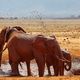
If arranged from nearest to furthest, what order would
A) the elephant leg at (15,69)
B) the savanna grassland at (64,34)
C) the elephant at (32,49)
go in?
the elephant at (32,49)
the elephant leg at (15,69)
the savanna grassland at (64,34)

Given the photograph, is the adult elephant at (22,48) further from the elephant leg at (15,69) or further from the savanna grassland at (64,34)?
the savanna grassland at (64,34)

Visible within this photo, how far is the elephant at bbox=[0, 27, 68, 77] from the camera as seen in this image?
1670 centimetres

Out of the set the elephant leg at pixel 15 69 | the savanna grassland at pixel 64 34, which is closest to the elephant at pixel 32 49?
the elephant leg at pixel 15 69

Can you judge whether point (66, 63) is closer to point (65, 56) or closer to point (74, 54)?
point (65, 56)

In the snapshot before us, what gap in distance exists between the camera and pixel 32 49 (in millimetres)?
17016

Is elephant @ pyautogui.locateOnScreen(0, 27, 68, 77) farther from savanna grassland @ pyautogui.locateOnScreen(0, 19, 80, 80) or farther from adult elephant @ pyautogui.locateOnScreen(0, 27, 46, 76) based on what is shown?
savanna grassland @ pyautogui.locateOnScreen(0, 19, 80, 80)

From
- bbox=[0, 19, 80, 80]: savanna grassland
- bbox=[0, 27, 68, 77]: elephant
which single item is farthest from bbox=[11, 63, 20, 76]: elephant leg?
bbox=[0, 19, 80, 80]: savanna grassland

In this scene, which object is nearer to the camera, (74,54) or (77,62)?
(77,62)

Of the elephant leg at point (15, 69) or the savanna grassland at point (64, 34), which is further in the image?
the savanna grassland at point (64, 34)

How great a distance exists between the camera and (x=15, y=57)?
→ 1773cm

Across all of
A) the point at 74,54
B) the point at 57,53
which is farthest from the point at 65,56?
the point at 74,54

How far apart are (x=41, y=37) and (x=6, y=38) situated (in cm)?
248

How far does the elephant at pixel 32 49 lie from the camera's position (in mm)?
16703

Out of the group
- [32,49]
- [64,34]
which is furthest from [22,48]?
[64,34]
